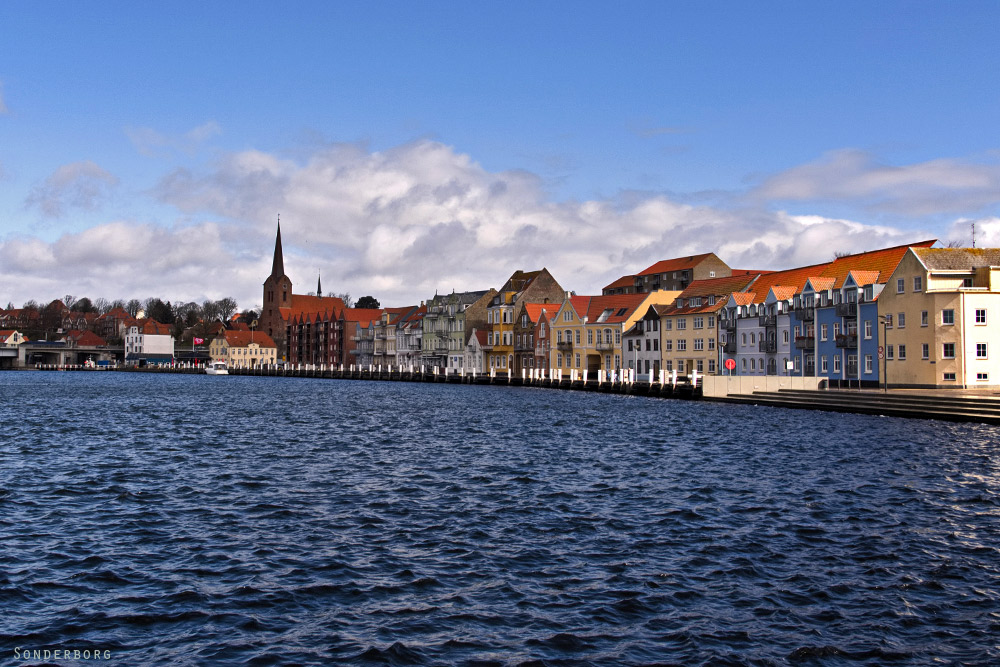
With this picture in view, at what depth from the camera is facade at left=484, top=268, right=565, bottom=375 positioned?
126m

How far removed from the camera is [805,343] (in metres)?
74.3

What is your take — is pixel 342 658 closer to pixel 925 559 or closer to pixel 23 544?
pixel 23 544

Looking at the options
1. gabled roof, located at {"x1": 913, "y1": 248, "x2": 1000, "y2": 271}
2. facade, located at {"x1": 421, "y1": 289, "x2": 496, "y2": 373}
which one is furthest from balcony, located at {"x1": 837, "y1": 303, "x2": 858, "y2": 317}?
facade, located at {"x1": 421, "y1": 289, "x2": 496, "y2": 373}

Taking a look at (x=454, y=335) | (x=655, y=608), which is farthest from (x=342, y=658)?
(x=454, y=335)

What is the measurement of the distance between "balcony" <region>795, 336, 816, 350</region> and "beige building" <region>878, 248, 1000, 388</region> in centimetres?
903

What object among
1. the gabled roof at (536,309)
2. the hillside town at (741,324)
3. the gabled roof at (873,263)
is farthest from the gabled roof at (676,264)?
the gabled roof at (873,263)

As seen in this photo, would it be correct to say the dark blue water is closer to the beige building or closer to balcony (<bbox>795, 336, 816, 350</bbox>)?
the beige building

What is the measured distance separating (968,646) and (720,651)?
332 cm

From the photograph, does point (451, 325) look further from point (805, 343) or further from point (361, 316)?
point (805, 343)

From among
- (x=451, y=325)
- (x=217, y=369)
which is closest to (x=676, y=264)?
(x=451, y=325)

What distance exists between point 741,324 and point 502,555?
74659 mm

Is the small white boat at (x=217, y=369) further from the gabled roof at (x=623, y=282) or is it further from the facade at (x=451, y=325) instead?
the gabled roof at (x=623, y=282)

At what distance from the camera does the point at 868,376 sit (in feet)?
219

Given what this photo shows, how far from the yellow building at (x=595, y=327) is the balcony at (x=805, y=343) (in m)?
27.9
